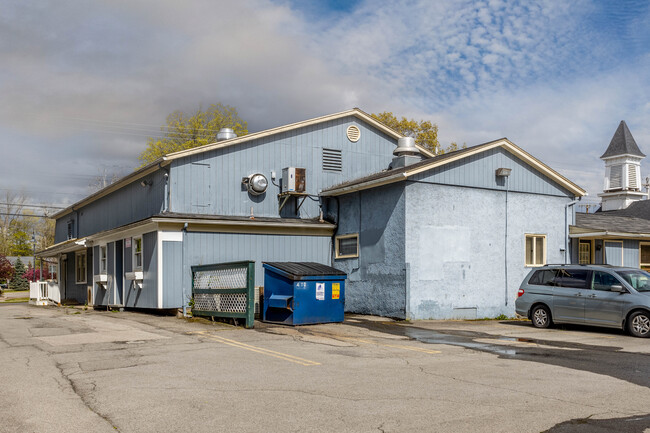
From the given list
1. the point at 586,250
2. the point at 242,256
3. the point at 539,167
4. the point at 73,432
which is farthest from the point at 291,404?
the point at 586,250

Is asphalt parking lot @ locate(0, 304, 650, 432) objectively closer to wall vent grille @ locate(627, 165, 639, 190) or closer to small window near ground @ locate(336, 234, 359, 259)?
small window near ground @ locate(336, 234, 359, 259)

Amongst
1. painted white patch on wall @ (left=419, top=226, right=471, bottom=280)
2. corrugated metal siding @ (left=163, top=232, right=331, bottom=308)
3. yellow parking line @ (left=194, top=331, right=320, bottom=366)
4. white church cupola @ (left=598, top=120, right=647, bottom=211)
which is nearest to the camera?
yellow parking line @ (left=194, top=331, right=320, bottom=366)

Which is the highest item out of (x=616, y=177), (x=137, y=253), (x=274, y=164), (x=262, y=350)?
(x=616, y=177)

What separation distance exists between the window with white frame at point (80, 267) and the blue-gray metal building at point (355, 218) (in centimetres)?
729

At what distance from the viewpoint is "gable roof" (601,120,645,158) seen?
49375mm

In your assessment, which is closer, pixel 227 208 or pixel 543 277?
pixel 543 277

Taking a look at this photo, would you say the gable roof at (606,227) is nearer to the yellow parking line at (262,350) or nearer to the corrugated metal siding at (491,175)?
the corrugated metal siding at (491,175)

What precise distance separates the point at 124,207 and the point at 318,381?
19.1 metres

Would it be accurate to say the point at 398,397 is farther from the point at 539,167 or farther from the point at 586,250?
the point at 586,250

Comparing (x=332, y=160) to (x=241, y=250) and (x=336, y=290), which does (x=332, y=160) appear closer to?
(x=241, y=250)

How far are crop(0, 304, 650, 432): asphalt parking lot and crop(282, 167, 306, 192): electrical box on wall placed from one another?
24.4 feet

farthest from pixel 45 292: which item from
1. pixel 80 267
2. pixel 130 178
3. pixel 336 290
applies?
pixel 336 290

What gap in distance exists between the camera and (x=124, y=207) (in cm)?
2527

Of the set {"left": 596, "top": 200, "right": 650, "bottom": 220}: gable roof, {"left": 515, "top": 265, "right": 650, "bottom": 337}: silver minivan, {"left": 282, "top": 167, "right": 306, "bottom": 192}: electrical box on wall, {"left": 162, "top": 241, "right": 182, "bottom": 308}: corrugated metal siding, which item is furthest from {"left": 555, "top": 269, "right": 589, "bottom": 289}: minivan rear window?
{"left": 596, "top": 200, "right": 650, "bottom": 220}: gable roof
